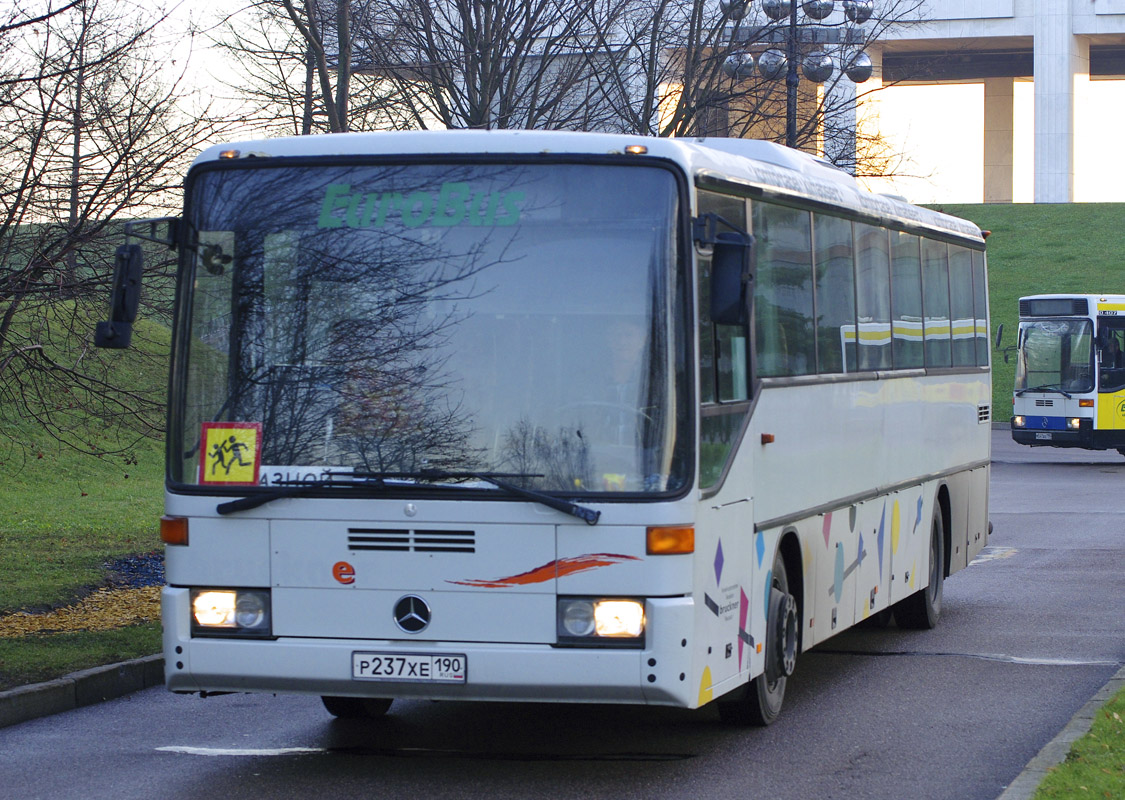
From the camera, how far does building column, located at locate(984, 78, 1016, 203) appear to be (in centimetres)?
8569

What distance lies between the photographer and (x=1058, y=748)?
7586mm

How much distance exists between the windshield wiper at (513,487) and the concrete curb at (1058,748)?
2033 mm

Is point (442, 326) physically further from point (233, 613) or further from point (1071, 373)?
point (1071, 373)

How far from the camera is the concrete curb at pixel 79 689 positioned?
→ 348 inches

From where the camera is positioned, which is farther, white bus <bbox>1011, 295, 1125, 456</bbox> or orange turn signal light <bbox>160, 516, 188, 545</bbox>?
white bus <bbox>1011, 295, 1125, 456</bbox>

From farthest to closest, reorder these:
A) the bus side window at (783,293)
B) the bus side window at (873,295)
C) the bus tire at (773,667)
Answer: the bus side window at (873,295), the bus tire at (773,667), the bus side window at (783,293)

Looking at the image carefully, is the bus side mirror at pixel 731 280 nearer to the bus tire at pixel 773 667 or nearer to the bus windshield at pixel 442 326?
the bus windshield at pixel 442 326

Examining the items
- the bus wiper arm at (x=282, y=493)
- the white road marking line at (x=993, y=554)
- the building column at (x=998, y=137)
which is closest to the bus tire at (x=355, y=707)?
the bus wiper arm at (x=282, y=493)

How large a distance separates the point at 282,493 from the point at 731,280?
211cm

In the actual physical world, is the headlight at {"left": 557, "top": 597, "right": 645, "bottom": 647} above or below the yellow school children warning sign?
below

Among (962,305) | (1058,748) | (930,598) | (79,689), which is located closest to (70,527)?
(79,689)

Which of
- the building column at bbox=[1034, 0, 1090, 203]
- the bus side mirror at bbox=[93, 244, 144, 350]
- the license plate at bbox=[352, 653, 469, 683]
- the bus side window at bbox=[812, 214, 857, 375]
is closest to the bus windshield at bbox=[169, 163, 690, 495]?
the bus side mirror at bbox=[93, 244, 144, 350]

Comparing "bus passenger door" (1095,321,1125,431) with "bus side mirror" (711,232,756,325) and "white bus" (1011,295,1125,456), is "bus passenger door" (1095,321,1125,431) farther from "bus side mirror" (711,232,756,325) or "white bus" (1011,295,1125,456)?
"bus side mirror" (711,232,756,325)

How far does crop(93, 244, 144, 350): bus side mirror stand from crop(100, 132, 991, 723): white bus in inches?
0.7
